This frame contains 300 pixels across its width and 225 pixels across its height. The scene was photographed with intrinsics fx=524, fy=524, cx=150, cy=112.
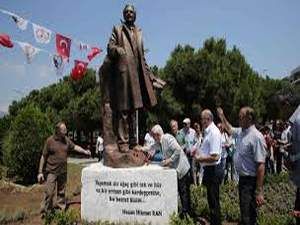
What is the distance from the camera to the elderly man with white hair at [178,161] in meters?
8.14

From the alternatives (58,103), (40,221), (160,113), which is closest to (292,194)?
(40,221)

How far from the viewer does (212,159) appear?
773cm

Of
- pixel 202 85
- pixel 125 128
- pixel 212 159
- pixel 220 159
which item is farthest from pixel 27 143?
pixel 202 85

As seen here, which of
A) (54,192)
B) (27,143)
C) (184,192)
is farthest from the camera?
(27,143)

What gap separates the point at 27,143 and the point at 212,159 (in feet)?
35.5

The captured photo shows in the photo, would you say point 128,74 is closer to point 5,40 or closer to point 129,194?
point 129,194

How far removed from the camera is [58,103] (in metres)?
50.7

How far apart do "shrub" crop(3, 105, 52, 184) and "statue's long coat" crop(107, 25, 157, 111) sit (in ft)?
31.2

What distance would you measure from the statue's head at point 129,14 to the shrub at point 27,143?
970 cm

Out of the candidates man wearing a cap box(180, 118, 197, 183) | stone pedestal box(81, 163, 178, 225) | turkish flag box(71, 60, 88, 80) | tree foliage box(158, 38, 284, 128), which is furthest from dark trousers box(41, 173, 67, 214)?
tree foliage box(158, 38, 284, 128)

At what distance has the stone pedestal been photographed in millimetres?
7715

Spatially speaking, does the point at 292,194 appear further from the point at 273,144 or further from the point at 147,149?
the point at 273,144

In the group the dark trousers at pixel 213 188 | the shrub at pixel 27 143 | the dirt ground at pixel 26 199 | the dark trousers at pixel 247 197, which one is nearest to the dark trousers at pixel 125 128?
the dark trousers at pixel 213 188

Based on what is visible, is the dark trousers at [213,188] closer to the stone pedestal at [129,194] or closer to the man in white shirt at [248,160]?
the stone pedestal at [129,194]
